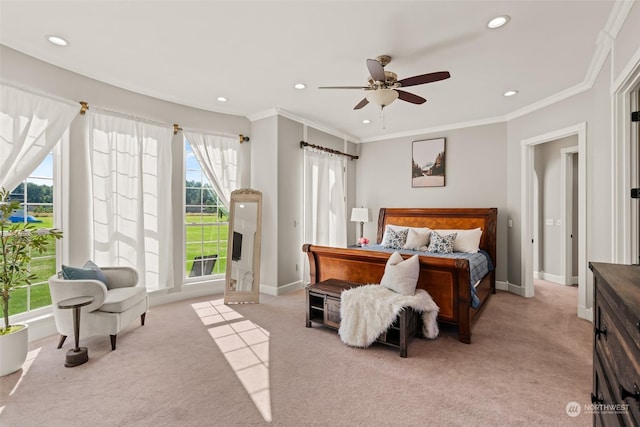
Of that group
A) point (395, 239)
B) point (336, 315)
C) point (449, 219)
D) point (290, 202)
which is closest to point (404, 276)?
point (336, 315)

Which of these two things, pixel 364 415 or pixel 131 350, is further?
pixel 131 350

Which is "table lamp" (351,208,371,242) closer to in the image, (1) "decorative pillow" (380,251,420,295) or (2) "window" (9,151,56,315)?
(1) "decorative pillow" (380,251,420,295)

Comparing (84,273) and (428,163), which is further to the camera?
(428,163)

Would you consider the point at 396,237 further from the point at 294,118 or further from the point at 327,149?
the point at 294,118

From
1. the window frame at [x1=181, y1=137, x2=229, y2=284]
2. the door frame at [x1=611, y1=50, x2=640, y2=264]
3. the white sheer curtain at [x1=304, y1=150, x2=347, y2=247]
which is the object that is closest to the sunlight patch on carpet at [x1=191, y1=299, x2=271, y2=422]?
the window frame at [x1=181, y1=137, x2=229, y2=284]

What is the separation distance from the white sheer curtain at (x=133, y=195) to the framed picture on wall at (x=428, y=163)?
165 inches

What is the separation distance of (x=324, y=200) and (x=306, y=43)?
10.1 ft

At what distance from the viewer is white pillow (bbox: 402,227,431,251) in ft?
15.6

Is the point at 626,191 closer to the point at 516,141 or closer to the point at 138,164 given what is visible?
the point at 516,141

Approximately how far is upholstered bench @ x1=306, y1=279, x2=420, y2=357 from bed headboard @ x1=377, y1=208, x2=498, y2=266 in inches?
98.3

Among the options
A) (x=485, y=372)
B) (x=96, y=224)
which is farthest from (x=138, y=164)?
(x=485, y=372)

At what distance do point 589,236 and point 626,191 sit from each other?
55.7 inches

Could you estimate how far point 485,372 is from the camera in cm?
239

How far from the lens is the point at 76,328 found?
258 centimetres
